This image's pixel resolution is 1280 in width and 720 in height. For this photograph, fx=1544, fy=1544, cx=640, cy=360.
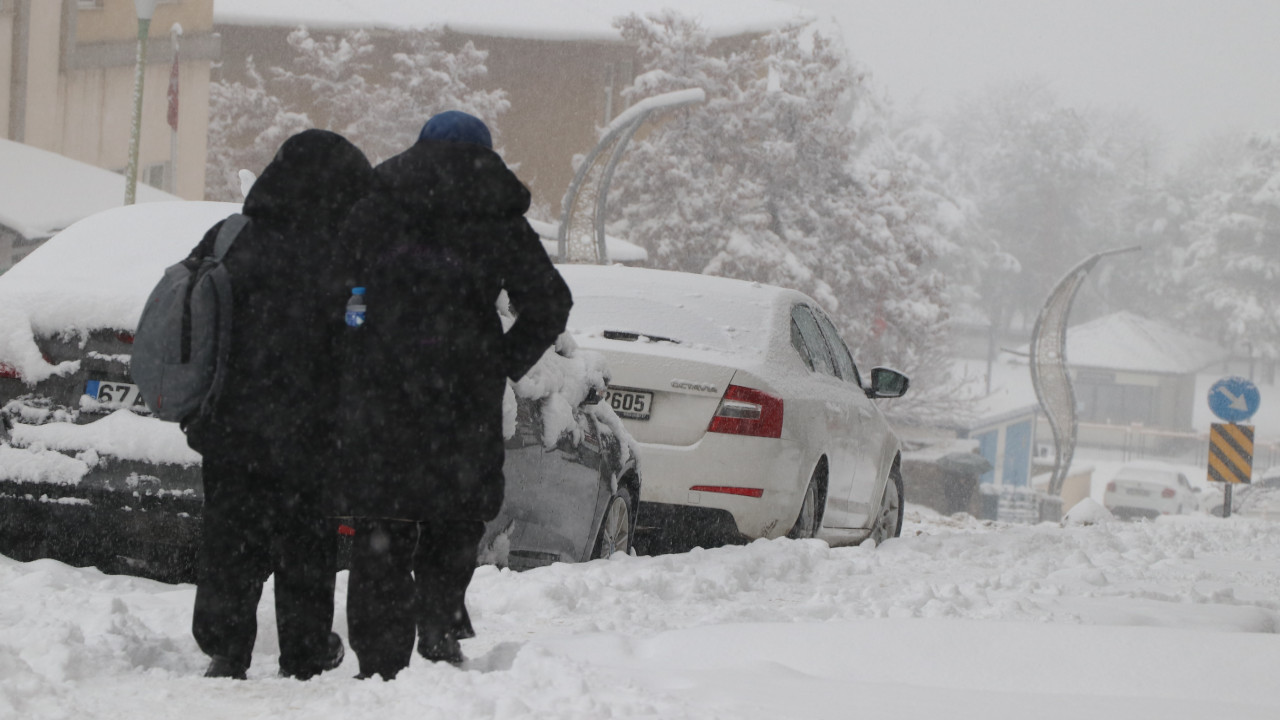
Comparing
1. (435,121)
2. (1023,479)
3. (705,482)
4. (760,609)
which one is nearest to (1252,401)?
(705,482)

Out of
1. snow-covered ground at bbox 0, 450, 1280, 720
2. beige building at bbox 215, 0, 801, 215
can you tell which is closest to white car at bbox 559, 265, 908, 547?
snow-covered ground at bbox 0, 450, 1280, 720

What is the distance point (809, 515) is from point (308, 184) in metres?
4.60

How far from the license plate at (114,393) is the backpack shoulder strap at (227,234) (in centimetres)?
136

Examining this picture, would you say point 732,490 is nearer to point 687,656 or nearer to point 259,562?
point 687,656

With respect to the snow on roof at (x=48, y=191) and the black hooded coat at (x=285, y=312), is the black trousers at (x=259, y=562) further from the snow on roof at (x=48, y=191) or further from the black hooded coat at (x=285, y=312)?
the snow on roof at (x=48, y=191)

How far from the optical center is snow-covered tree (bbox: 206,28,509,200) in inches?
1565

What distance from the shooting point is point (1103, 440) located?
240 ft

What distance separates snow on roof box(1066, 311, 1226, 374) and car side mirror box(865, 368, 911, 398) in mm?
74263

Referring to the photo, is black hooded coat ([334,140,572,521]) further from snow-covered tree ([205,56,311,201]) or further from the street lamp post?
snow-covered tree ([205,56,311,201])

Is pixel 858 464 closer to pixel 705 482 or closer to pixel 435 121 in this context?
pixel 705 482

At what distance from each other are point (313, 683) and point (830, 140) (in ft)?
114

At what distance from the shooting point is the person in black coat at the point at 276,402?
408 cm

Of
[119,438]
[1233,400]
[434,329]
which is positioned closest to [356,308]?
[434,329]

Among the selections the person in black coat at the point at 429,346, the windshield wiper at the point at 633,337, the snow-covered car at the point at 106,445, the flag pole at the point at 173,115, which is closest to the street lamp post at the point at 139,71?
the flag pole at the point at 173,115
